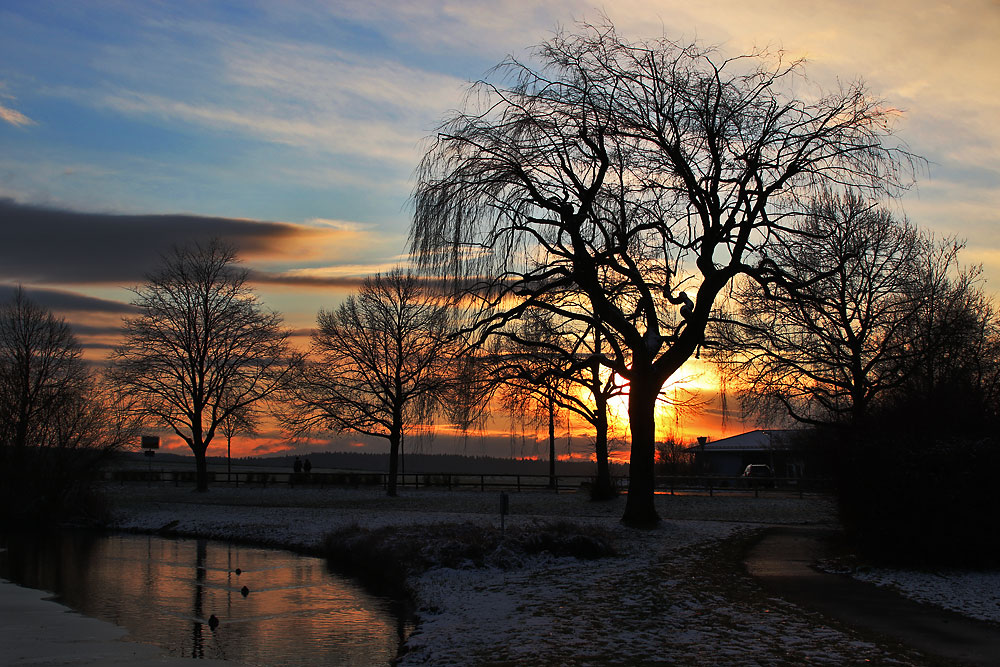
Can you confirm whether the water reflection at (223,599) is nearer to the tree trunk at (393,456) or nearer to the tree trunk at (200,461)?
the tree trunk at (393,456)

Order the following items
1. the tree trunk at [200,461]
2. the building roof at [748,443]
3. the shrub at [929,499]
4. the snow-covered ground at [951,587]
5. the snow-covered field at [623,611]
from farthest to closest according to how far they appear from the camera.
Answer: the building roof at [748,443], the tree trunk at [200,461], the shrub at [929,499], the snow-covered ground at [951,587], the snow-covered field at [623,611]

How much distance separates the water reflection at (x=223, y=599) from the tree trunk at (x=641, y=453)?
27.4 feet

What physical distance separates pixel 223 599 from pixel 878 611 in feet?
37.1

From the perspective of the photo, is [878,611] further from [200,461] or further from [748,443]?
[748,443]

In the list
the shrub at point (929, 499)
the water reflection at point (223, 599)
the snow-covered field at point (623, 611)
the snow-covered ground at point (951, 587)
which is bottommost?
the water reflection at point (223, 599)

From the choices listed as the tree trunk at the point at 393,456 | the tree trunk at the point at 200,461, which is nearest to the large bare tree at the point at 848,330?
the tree trunk at the point at 393,456

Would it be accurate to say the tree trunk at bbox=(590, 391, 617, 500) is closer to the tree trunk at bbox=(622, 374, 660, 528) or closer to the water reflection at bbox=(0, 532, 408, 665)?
the tree trunk at bbox=(622, 374, 660, 528)

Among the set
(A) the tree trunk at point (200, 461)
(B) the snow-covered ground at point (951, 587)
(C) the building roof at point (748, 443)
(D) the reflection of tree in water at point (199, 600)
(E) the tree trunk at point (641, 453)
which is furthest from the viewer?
(C) the building roof at point (748, 443)

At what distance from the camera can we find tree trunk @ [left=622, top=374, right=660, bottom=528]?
2248 centimetres

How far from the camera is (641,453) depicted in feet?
74.5

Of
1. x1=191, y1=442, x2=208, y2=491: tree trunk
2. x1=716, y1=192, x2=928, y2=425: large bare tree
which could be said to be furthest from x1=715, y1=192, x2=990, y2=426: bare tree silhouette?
x1=191, y1=442, x2=208, y2=491: tree trunk

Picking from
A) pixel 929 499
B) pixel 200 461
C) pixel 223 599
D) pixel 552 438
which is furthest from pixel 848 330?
pixel 200 461

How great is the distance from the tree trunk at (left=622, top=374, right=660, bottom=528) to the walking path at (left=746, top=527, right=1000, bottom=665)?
4.95m

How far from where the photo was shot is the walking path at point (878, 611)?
963 centimetres
